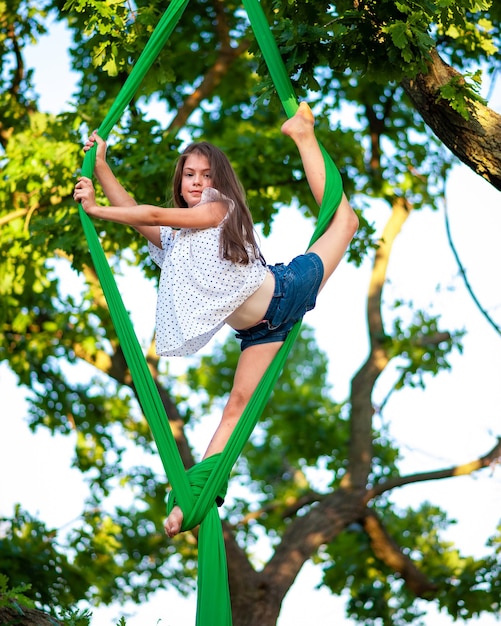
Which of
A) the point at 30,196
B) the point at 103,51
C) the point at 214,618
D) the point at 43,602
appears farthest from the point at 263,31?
the point at 43,602

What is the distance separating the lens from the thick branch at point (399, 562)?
6391mm

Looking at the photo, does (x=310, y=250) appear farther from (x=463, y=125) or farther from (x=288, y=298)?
(x=463, y=125)

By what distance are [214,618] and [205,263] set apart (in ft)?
3.16

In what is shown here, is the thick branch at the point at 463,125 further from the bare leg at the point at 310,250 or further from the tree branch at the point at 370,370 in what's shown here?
the tree branch at the point at 370,370

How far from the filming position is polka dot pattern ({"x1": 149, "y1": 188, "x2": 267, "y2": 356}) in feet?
8.91

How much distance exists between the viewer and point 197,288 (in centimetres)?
275

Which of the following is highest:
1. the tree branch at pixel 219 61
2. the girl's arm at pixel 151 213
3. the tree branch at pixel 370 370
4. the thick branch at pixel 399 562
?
the tree branch at pixel 219 61

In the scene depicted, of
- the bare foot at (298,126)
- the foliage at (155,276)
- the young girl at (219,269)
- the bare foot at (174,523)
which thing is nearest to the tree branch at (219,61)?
the foliage at (155,276)

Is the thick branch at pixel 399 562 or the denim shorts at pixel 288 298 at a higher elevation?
the thick branch at pixel 399 562

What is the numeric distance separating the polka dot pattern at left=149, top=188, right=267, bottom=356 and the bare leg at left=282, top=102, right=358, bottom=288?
0.24m

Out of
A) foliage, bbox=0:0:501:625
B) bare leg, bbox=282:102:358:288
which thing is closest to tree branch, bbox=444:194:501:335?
foliage, bbox=0:0:501:625

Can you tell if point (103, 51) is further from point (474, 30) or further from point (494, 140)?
point (474, 30)

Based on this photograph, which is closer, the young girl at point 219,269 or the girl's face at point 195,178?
the young girl at point 219,269

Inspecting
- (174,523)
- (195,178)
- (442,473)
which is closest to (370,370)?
(442,473)
